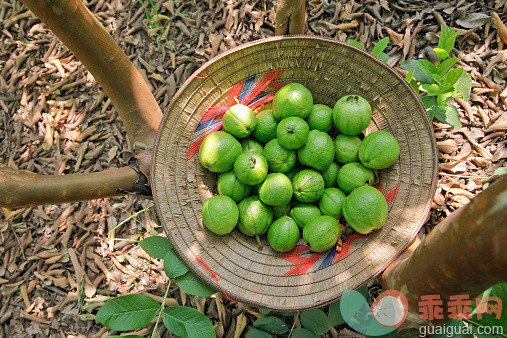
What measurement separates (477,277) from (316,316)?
1.11 metres

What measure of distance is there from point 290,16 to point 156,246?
1.72m

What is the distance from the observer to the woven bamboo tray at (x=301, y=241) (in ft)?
6.73

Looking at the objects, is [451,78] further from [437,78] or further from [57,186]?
[57,186]

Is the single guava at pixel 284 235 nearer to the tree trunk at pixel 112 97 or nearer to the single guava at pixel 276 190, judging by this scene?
the single guava at pixel 276 190

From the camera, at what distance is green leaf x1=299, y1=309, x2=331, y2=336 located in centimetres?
200

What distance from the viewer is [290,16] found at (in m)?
2.18

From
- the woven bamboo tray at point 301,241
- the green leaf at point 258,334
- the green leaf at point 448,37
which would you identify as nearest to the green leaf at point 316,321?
the woven bamboo tray at point 301,241

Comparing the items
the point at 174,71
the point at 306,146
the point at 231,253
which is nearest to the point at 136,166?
the point at 231,253

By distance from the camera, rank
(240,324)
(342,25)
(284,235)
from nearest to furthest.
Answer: (284,235) < (240,324) < (342,25)

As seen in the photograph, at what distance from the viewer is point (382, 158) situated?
215 centimetres

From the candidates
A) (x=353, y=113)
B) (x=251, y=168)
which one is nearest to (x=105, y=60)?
(x=251, y=168)

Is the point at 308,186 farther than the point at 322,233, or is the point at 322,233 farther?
the point at 308,186

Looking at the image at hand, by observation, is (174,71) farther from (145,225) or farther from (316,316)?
(316,316)

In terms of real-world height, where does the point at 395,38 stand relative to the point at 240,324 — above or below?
above
